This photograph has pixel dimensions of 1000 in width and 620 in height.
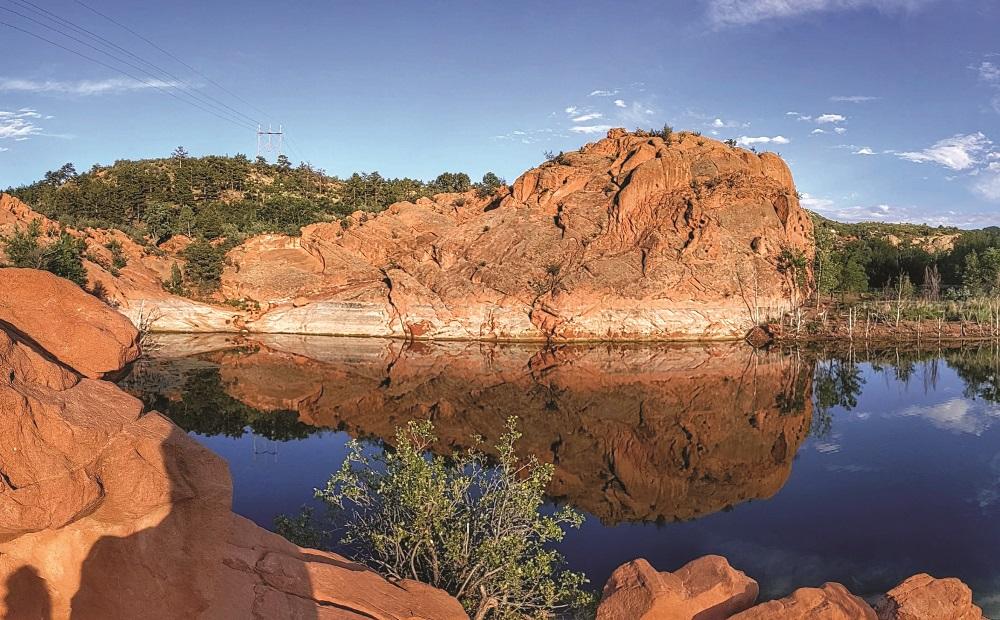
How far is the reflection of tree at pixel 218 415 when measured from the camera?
2067 centimetres

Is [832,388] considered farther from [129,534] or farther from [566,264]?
[129,534]

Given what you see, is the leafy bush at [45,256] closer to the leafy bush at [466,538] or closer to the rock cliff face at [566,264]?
the rock cliff face at [566,264]

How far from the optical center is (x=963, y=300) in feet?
155

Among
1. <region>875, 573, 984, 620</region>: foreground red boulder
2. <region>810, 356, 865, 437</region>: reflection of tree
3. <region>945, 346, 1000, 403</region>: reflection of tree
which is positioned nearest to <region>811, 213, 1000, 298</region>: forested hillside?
<region>945, 346, 1000, 403</region>: reflection of tree

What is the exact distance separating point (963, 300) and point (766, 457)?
41.2 metres

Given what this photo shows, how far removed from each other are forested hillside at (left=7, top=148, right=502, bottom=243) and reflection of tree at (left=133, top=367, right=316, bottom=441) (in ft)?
98.8

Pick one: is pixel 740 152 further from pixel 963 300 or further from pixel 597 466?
pixel 597 466

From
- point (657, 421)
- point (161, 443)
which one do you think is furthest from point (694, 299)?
point (161, 443)

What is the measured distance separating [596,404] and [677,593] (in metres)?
17.1

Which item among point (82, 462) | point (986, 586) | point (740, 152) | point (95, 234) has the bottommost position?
point (986, 586)

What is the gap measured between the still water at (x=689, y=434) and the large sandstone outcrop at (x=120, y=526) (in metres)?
7.25

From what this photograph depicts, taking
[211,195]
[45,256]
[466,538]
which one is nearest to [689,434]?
[466,538]

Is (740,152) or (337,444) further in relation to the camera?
(740,152)

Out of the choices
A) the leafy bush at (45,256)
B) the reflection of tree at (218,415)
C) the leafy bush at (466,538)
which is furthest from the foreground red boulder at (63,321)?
the leafy bush at (45,256)
